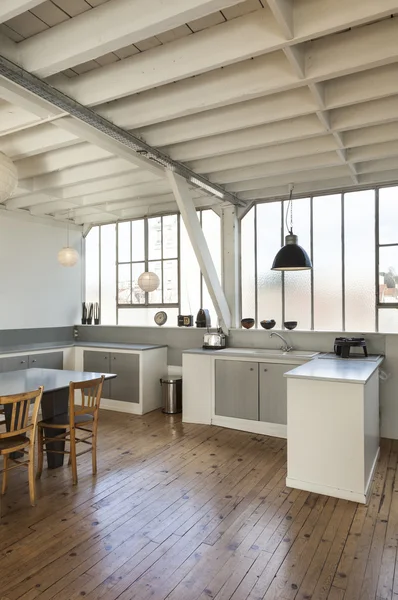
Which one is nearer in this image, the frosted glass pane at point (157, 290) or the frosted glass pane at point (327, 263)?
the frosted glass pane at point (327, 263)

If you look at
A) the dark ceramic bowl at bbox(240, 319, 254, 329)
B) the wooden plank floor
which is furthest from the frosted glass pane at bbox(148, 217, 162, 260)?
the wooden plank floor

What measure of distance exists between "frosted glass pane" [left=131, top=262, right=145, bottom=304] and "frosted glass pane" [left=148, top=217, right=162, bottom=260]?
27 cm

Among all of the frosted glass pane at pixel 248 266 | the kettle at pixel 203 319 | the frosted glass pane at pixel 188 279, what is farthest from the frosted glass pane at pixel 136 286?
the frosted glass pane at pixel 248 266

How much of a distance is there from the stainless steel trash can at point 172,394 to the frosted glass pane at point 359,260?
2.31m

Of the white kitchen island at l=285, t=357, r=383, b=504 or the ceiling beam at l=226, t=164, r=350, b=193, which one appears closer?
the white kitchen island at l=285, t=357, r=383, b=504

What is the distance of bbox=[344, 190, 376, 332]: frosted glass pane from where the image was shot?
4910 millimetres

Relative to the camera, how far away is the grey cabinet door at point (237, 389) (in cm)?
476

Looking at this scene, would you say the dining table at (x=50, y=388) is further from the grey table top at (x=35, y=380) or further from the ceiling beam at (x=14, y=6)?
the ceiling beam at (x=14, y=6)

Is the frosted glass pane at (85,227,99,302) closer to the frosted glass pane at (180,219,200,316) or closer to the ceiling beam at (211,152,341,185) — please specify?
the frosted glass pane at (180,219,200,316)

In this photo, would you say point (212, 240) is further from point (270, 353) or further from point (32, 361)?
point (32, 361)

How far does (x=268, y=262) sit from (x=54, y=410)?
3286 mm

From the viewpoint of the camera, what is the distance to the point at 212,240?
597 cm

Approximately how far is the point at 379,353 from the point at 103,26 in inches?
159

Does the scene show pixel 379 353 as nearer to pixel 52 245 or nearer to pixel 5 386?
pixel 5 386
